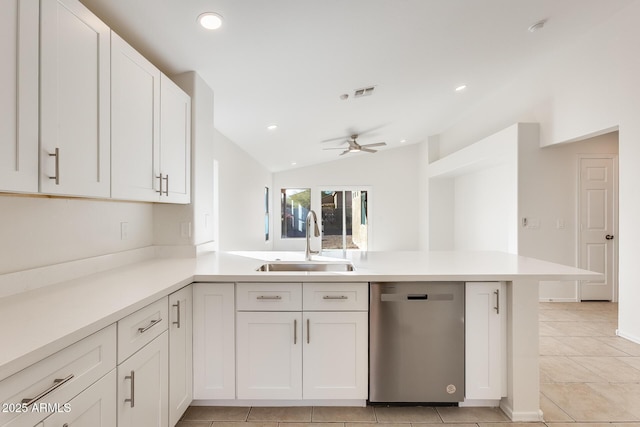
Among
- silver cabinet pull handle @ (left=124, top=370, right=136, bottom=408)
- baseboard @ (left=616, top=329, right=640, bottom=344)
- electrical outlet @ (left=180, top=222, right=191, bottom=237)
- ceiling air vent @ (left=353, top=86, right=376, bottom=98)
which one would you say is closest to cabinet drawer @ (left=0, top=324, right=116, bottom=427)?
silver cabinet pull handle @ (left=124, top=370, right=136, bottom=408)

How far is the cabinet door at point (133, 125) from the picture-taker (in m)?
1.55

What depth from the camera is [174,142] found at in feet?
7.25

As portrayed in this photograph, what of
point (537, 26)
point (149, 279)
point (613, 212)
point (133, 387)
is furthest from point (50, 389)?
point (613, 212)

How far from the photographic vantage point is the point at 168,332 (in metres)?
1.60

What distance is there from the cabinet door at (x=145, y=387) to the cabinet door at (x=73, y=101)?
2.34ft

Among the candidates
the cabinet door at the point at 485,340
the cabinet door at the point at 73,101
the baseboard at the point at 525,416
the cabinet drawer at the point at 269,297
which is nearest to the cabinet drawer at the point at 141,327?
the cabinet drawer at the point at 269,297

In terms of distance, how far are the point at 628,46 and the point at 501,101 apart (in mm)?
2142

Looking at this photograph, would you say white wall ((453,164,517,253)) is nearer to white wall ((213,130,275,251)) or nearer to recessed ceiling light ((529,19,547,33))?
recessed ceiling light ((529,19,547,33))

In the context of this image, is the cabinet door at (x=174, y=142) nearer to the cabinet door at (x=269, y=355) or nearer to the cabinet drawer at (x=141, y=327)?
the cabinet drawer at (x=141, y=327)

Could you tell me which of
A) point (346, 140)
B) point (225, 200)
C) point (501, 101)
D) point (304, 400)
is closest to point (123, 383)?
point (304, 400)

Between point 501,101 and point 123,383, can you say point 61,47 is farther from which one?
point 501,101

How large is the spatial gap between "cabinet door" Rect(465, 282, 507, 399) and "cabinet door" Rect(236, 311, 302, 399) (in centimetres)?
98

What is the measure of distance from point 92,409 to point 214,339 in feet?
2.73

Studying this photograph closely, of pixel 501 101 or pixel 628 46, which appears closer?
pixel 628 46
